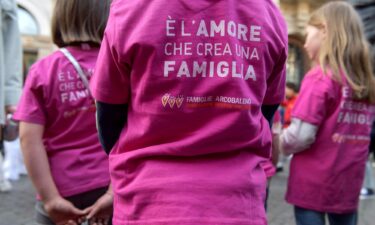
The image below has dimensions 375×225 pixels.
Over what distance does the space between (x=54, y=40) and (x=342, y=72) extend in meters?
1.57

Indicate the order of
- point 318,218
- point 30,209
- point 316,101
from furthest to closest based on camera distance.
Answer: point 30,209 → point 318,218 → point 316,101

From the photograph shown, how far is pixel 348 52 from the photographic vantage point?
3.06m

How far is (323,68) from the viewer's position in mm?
3055


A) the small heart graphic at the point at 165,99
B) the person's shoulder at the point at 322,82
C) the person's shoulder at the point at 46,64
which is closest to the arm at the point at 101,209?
the person's shoulder at the point at 46,64

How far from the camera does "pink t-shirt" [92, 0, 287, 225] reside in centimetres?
144

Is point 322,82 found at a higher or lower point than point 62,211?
higher

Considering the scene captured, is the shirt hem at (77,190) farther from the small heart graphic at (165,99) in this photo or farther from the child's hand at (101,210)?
the small heart graphic at (165,99)

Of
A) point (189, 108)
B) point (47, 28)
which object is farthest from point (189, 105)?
point (47, 28)

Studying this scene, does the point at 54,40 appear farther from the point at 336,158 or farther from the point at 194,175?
the point at 336,158

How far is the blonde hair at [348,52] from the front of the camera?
303cm

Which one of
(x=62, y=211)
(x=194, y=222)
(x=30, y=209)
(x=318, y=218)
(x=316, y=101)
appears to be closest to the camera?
(x=194, y=222)

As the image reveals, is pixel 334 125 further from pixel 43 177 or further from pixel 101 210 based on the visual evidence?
pixel 43 177

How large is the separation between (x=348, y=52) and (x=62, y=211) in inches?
71.3

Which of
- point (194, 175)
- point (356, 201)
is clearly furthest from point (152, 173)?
point (356, 201)
